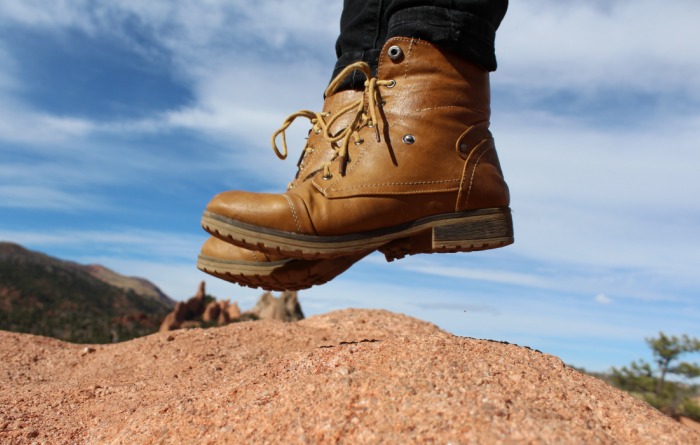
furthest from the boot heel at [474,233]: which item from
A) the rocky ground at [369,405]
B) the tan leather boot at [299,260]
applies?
the rocky ground at [369,405]

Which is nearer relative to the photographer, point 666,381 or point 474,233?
point 474,233

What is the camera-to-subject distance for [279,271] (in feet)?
10.4

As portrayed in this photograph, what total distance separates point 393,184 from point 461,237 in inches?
17.4

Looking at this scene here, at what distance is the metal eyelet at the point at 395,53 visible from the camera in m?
2.98

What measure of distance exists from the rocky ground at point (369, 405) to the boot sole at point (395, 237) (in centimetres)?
50

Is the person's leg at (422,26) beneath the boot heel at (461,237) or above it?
above

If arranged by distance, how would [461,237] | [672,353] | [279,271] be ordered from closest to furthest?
[461,237], [279,271], [672,353]

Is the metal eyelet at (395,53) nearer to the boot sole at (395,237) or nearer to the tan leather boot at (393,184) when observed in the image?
the tan leather boot at (393,184)

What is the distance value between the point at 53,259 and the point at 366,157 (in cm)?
8286

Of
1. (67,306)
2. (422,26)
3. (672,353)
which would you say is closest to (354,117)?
(422,26)

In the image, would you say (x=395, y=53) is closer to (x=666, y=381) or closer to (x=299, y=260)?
(x=299, y=260)

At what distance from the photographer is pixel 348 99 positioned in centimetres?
325

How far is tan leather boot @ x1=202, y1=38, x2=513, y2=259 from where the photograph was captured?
293 centimetres

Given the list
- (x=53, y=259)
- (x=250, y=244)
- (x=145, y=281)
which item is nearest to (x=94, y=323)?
(x=250, y=244)
